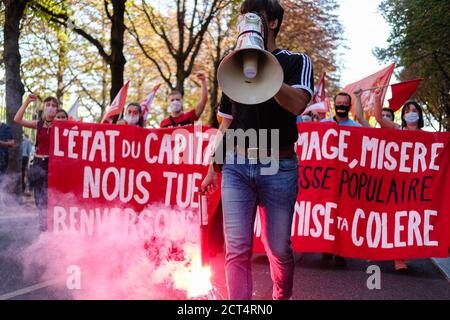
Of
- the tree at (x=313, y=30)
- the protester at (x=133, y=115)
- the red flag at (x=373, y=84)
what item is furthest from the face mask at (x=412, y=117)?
the tree at (x=313, y=30)

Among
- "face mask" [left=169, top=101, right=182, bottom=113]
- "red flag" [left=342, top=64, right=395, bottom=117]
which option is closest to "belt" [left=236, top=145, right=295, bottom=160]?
"face mask" [left=169, top=101, right=182, bottom=113]

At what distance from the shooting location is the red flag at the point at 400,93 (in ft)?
26.3

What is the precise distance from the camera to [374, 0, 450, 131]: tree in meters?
21.2

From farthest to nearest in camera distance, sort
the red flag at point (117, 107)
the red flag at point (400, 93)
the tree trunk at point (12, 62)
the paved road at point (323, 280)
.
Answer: the tree trunk at point (12, 62) < the red flag at point (117, 107) < the red flag at point (400, 93) < the paved road at point (323, 280)

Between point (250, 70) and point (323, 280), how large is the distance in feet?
10.2

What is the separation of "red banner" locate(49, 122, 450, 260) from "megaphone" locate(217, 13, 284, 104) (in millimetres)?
3337

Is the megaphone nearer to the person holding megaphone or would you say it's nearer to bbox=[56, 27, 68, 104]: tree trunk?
the person holding megaphone

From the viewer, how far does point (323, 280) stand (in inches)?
210

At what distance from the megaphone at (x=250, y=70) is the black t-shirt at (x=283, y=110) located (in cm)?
35

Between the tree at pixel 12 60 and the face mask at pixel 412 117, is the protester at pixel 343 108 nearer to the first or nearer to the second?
the face mask at pixel 412 117

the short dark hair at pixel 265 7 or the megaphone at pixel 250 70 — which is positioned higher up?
the short dark hair at pixel 265 7

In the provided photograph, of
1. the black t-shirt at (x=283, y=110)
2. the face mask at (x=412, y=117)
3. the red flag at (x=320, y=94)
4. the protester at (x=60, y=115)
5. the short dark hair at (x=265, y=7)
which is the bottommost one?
the black t-shirt at (x=283, y=110)
